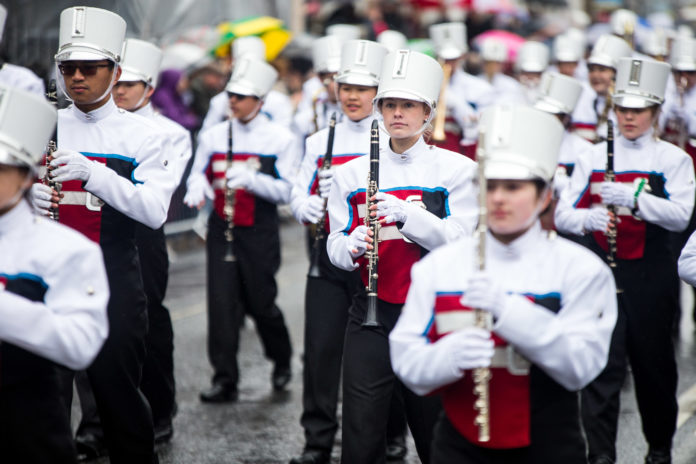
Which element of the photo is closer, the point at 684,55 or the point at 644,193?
the point at 644,193

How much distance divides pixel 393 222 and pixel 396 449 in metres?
2.18

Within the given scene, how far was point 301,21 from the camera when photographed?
75.7 feet

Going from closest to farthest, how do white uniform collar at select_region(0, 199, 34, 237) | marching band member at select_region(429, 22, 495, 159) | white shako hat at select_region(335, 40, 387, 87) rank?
white uniform collar at select_region(0, 199, 34, 237), white shako hat at select_region(335, 40, 387, 87), marching band member at select_region(429, 22, 495, 159)

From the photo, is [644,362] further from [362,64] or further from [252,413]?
[252,413]

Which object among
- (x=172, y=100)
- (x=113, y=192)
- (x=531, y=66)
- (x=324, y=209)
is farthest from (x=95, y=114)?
(x=172, y=100)

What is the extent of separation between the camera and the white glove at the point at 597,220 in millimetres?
6996

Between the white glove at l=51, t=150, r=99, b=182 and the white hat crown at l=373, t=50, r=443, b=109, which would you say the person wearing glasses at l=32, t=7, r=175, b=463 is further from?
the white hat crown at l=373, t=50, r=443, b=109

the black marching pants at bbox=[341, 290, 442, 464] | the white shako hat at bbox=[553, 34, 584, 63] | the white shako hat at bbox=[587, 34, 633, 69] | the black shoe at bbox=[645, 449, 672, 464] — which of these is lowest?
the black shoe at bbox=[645, 449, 672, 464]

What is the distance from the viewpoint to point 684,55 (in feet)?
37.8

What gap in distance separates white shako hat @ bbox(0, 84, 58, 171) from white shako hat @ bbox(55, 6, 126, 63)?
187cm

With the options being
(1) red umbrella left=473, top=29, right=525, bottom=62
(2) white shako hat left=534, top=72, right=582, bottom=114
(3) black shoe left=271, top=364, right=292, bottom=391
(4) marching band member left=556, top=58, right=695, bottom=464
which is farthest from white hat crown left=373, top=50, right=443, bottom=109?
(1) red umbrella left=473, top=29, right=525, bottom=62

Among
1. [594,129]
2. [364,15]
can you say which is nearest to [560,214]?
[594,129]

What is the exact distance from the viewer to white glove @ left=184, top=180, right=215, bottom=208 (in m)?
8.81

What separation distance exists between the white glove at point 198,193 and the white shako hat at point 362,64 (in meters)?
1.84
